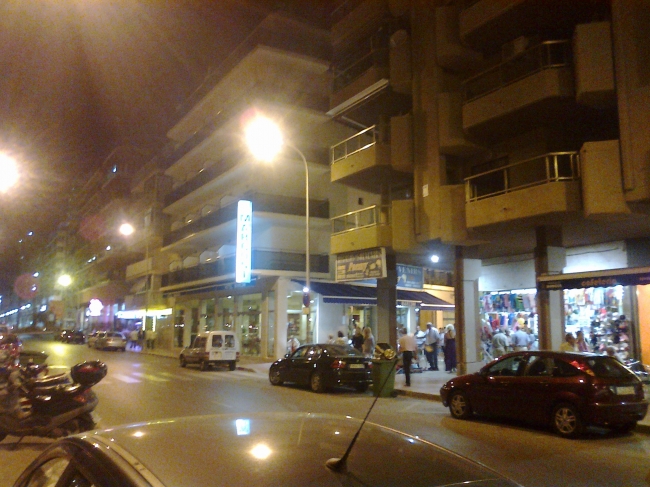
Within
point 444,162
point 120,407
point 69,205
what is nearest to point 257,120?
point 444,162

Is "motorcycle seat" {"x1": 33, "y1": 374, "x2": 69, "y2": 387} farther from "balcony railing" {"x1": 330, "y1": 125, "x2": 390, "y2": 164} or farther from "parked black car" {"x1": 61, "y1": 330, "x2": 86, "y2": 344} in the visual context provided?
"parked black car" {"x1": 61, "y1": 330, "x2": 86, "y2": 344}

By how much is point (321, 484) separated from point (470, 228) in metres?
16.2

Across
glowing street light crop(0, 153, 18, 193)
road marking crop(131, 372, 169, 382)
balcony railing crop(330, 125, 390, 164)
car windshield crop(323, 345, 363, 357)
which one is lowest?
road marking crop(131, 372, 169, 382)

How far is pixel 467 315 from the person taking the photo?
63.1 ft

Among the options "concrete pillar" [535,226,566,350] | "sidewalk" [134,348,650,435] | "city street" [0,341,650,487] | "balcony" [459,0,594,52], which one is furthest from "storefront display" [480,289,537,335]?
"balcony" [459,0,594,52]

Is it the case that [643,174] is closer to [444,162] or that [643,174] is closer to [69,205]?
[444,162]

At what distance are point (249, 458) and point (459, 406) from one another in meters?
10.7

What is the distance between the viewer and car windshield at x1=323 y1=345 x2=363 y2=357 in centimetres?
1744

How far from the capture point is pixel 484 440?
9.83 metres

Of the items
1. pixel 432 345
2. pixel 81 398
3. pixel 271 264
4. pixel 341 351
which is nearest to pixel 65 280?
pixel 271 264

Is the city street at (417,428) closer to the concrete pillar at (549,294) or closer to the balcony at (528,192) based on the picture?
the concrete pillar at (549,294)

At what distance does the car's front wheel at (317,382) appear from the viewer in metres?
17.0

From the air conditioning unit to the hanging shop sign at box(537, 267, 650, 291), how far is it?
656cm

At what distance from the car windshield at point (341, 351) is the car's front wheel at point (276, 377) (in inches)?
87.3
